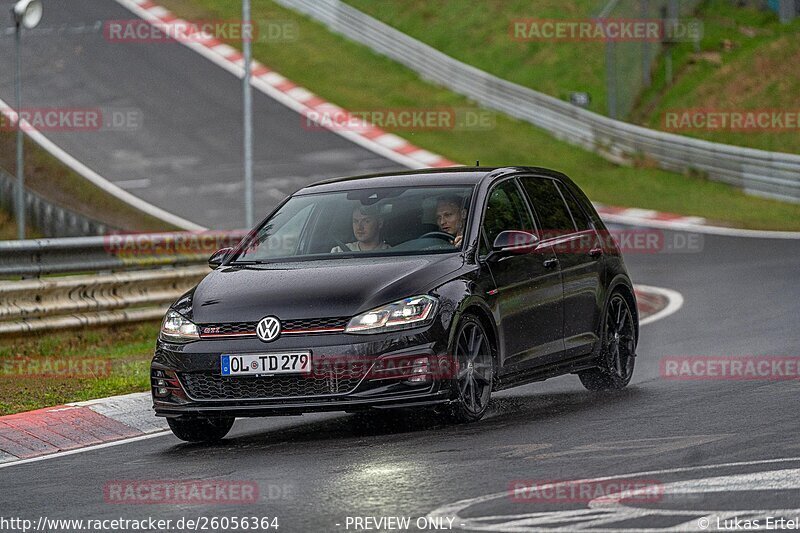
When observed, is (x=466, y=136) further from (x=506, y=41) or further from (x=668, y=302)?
(x=668, y=302)

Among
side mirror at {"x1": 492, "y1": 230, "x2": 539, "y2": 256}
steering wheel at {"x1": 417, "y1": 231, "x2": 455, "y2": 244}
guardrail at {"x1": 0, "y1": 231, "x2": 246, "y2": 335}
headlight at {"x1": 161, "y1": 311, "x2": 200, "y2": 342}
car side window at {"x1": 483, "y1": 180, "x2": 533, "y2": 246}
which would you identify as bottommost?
guardrail at {"x1": 0, "y1": 231, "x2": 246, "y2": 335}

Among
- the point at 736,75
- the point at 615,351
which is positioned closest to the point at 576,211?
the point at 615,351

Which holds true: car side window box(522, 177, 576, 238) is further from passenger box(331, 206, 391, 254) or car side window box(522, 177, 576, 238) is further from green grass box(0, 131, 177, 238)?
green grass box(0, 131, 177, 238)

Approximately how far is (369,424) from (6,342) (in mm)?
5333

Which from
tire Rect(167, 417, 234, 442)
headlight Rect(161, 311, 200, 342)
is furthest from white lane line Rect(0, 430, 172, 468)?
headlight Rect(161, 311, 200, 342)

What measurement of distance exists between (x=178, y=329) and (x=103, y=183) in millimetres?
20087

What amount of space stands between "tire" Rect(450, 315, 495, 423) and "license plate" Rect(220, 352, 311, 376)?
34.4 inches

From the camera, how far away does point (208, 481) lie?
775cm

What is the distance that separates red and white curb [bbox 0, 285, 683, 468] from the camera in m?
9.37

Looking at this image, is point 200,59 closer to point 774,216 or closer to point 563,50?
point 563,50

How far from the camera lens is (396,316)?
8750 mm

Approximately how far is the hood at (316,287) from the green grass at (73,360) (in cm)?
214

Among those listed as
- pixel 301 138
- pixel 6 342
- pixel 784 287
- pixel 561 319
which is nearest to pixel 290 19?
pixel 301 138

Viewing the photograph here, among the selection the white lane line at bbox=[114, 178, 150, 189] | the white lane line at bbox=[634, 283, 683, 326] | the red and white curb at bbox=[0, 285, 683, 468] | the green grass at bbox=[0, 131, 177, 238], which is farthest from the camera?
the white lane line at bbox=[114, 178, 150, 189]
